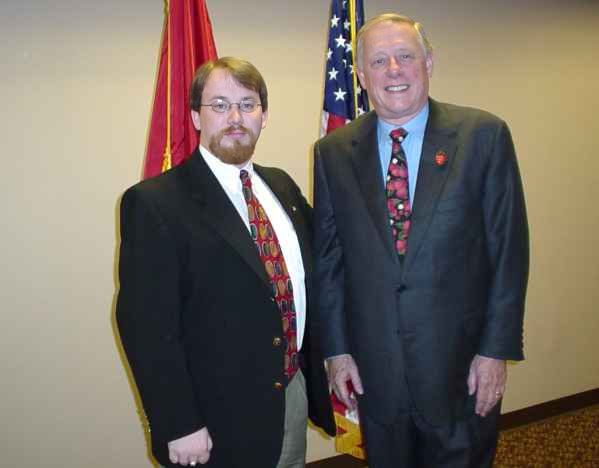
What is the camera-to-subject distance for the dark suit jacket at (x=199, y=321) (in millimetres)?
1490

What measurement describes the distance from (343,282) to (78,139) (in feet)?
5.20

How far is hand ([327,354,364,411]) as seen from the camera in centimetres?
173

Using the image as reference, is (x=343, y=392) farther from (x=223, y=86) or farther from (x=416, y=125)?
(x=223, y=86)

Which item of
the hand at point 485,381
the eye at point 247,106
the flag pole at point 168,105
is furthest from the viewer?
the flag pole at point 168,105

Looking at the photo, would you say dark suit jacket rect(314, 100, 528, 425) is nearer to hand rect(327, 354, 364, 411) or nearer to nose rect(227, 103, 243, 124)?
hand rect(327, 354, 364, 411)

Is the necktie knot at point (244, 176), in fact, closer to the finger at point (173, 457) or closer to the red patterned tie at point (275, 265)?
the red patterned tie at point (275, 265)

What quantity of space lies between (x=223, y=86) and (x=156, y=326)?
79cm

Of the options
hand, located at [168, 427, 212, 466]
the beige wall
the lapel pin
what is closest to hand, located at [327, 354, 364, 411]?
hand, located at [168, 427, 212, 466]

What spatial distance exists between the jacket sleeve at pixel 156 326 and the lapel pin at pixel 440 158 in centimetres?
83

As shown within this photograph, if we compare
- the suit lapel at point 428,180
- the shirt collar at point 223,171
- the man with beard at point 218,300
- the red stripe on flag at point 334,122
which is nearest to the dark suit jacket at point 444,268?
the suit lapel at point 428,180

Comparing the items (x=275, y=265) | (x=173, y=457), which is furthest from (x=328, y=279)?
(x=173, y=457)

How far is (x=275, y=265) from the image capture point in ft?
5.51

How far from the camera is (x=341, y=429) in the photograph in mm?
2295

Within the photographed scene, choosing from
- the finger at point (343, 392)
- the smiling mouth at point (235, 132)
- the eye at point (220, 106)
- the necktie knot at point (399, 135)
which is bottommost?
the finger at point (343, 392)
